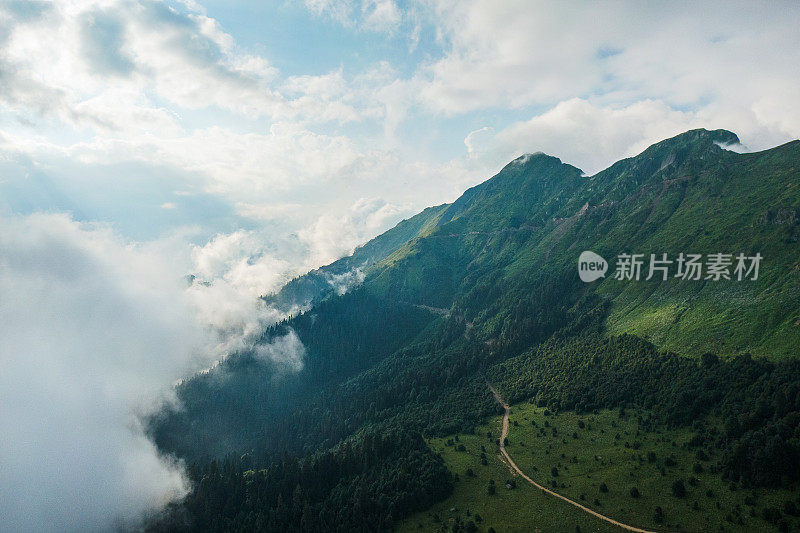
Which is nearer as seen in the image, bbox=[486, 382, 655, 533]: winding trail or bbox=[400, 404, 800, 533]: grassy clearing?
bbox=[400, 404, 800, 533]: grassy clearing

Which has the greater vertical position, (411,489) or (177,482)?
(177,482)

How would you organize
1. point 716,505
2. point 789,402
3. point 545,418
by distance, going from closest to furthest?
point 716,505, point 789,402, point 545,418

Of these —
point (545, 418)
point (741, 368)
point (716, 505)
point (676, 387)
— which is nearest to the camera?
point (716, 505)

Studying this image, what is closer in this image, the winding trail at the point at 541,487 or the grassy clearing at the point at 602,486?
the grassy clearing at the point at 602,486

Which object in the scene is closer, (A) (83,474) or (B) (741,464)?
(B) (741,464)

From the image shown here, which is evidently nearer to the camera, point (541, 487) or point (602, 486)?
point (602, 486)

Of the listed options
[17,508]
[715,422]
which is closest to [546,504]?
[715,422]

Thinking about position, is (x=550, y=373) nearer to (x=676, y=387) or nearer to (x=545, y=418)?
(x=545, y=418)

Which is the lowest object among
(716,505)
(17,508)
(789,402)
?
(716,505)
